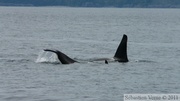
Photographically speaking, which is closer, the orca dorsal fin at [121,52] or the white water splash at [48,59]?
the white water splash at [48,59]

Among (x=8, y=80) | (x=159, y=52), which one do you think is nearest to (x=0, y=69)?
(x=8, y=80)

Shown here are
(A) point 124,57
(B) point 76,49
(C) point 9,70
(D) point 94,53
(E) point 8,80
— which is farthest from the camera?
(B) point 76,49

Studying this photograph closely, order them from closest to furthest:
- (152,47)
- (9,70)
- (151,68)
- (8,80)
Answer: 1. (8,80)
2. (9,70)
3. (151,68)
4. (152,47)

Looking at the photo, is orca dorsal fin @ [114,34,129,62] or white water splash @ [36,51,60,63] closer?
white water splash @ [36,51,60,63]

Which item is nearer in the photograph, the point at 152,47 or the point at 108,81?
the point at 108,81

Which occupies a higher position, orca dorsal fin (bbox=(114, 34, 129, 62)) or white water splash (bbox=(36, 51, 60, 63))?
orca dorsal fin (bbox=(114, 34, 129, 62))

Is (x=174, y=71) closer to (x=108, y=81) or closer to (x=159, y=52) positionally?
(x=108, y=81)

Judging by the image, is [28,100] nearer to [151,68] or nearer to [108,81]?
[108,81]

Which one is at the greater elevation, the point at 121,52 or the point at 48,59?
the point at 121,52

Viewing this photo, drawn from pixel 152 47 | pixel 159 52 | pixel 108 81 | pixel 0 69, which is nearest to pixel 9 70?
pixel 0 69

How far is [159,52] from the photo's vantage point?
4438cm

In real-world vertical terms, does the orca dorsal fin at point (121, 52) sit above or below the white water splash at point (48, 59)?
above

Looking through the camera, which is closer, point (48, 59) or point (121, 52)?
point (121, 52)

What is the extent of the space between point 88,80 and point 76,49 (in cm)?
1708
